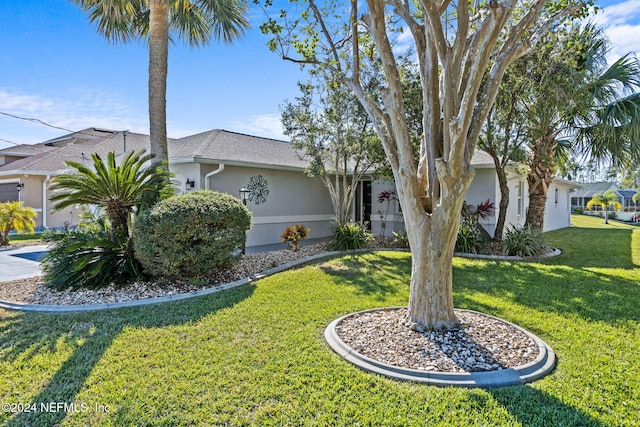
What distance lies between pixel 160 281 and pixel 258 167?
573cm

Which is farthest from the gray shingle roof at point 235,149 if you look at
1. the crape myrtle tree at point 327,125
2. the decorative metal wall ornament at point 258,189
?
the crape myrtle tree at point 327,125

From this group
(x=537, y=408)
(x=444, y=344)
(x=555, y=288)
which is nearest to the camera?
(x=537, y=408)

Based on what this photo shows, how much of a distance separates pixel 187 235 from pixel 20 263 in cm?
644

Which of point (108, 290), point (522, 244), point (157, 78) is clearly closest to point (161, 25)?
point (157, 78)

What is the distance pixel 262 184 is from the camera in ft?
40.4

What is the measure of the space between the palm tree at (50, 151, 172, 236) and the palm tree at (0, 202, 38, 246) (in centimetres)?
710

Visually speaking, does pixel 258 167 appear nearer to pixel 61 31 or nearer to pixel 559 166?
pixel 61 31

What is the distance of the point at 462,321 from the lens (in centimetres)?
476

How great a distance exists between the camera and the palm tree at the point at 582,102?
28.7ft

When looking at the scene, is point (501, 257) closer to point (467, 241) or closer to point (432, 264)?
point (467, 241)

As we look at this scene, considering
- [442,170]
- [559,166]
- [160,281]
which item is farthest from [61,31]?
[559,166]

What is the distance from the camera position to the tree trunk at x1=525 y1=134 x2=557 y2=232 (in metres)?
11.2

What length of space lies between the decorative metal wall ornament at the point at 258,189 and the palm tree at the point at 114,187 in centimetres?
424

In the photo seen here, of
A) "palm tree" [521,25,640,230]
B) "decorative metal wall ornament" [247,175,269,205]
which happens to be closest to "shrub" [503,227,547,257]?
"palm tree" [521,25,640,230]
